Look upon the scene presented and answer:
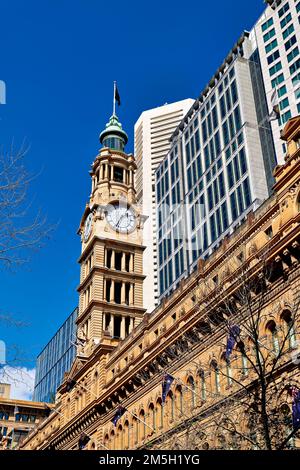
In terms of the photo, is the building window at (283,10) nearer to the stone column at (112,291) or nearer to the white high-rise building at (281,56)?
the white high-rise building at (281,56)

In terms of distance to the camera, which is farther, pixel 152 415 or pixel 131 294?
pixel 131 294

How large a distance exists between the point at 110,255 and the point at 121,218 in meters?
5.71

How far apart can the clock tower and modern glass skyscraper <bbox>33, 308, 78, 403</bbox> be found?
4618 centimetres

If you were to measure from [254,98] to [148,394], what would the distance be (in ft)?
226

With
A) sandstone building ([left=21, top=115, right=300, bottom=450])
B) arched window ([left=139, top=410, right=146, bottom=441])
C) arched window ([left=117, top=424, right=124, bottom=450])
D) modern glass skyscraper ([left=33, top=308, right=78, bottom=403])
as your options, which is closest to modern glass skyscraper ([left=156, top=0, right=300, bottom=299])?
sandstone building ([left=21, top=115, right=300, bottom=450])

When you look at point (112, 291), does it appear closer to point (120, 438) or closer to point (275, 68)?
point (120, 438)

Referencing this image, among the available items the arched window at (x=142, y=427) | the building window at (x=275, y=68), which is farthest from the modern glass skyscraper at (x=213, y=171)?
the arched window at (x=142, y=427)

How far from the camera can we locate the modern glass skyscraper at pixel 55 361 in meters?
129

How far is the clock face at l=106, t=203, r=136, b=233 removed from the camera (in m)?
82.1

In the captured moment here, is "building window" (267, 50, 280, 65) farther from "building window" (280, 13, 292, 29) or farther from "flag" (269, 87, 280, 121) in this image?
"flag" (269, 87, 280, 121)

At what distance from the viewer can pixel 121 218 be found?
82875 millimetres

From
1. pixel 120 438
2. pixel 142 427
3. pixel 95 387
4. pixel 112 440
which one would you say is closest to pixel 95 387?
pixel 95 387

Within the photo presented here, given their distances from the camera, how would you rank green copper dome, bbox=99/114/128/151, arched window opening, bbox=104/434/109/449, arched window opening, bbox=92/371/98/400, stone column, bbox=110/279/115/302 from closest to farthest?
arched window opening, bbox=104/434/109/449, arched window opening, bbox=92/371/98/400, stone column, bbox=110/279/115/302, green copper dome, bbox=99/114/128/151
